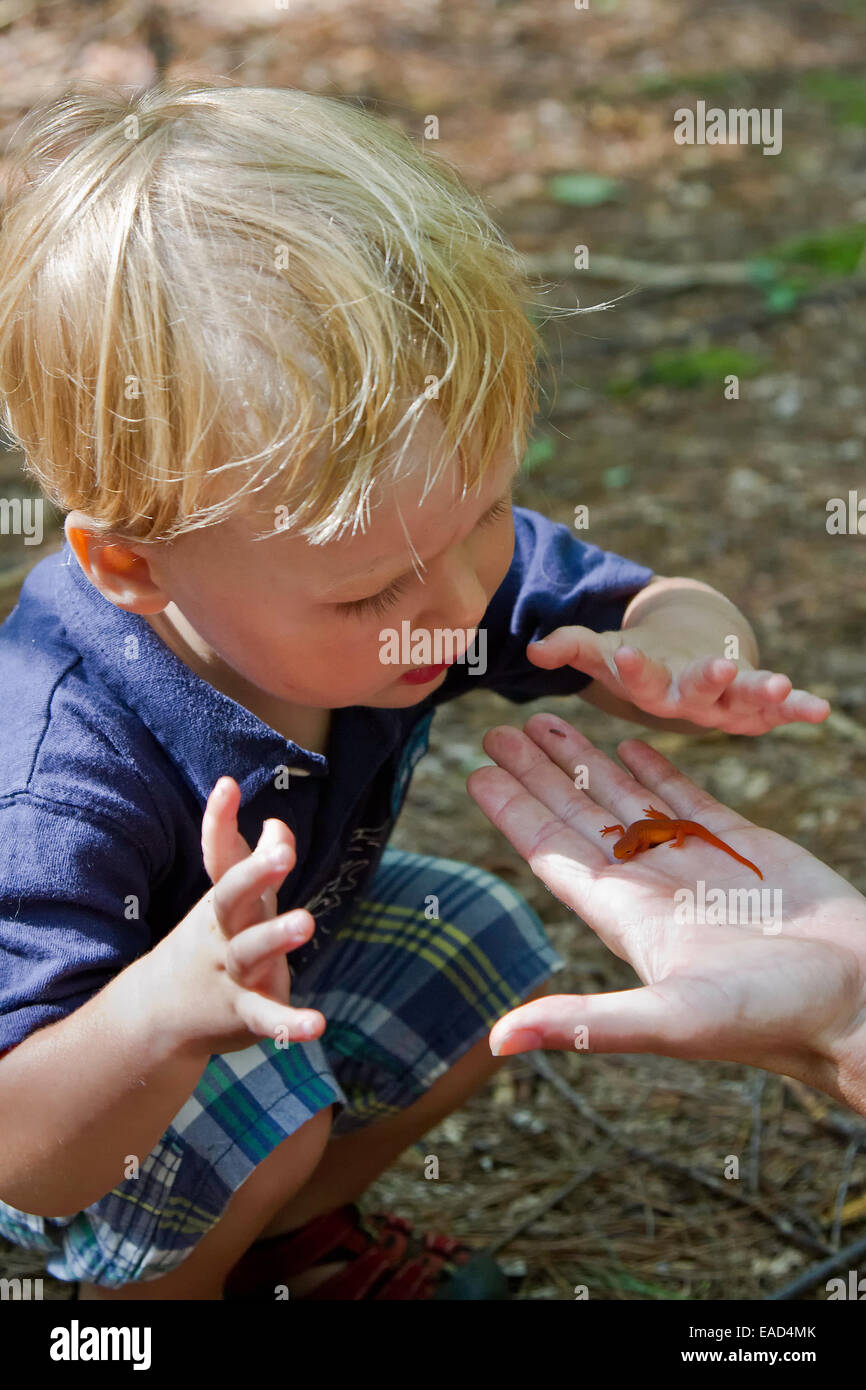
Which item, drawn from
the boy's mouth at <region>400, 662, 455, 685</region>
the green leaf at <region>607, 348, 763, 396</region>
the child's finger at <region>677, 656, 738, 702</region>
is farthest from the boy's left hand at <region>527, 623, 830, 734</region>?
the green leaf at <region>607, 348, 763, 396</region>

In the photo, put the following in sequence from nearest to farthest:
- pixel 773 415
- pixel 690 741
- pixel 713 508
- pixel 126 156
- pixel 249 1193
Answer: pixel 126 156 < pixel 249 1193 < pixel 690 741 < pixel 713 508 < pixel 773 415

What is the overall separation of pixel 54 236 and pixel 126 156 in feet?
0.41

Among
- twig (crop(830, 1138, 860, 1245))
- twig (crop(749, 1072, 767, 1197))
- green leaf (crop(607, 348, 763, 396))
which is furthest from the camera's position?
green leaf (crop(607, 348, 763, 396))

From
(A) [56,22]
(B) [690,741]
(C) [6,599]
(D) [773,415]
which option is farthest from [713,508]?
(A) [56,22]

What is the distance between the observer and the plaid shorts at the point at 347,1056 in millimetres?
1740

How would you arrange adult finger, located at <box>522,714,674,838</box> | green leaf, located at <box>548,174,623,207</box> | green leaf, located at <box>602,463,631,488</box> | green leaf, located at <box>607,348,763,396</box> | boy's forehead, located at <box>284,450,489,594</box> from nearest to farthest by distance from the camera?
boy's forehead, located at <box>284,450,489,594</box> < adult finger, located at <box>522,714,674,838</box> < green leaf, located at <box>602,463,631,488</box> < green leaf, located at <box>607,348,763,396</box> < green leaf, located at <box>548,174,623,207</box>

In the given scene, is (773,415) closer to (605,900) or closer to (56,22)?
(605,900)

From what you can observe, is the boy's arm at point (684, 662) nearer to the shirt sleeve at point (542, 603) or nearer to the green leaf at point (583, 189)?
the shirt sleeve at point (542, 603)

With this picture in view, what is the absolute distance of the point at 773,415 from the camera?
4.51 m

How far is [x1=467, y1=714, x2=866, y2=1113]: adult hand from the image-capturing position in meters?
1.29

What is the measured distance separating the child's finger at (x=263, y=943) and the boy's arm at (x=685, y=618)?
0.84 metres

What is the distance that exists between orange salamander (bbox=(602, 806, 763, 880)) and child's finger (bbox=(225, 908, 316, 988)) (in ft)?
2.16

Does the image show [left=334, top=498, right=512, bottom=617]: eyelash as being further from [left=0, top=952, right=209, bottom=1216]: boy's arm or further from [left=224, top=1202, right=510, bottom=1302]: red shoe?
[left=224, top=1202, right=510, bottom=1302]: red shoe

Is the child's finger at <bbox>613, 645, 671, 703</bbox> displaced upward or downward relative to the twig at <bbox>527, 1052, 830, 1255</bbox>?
upward
